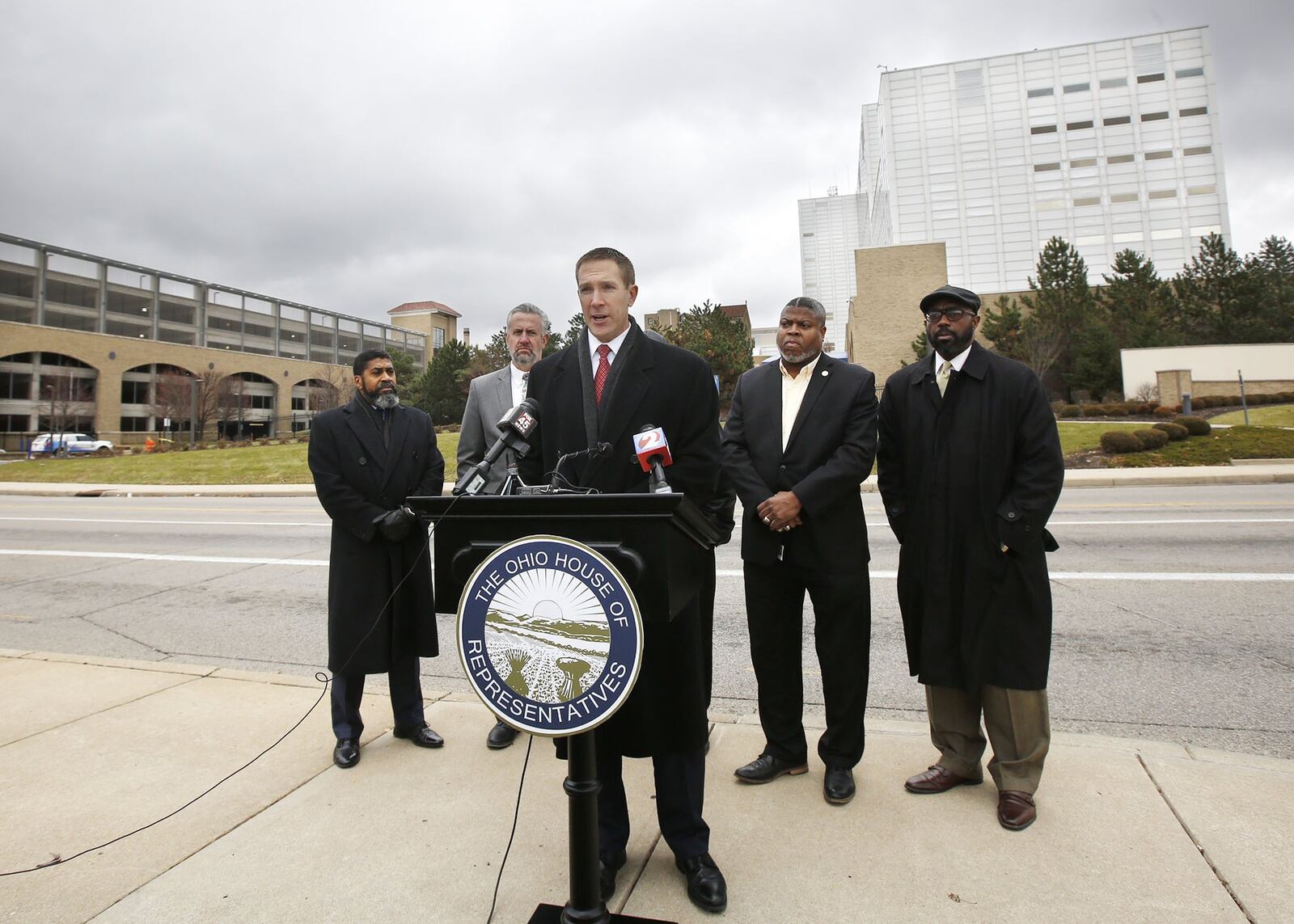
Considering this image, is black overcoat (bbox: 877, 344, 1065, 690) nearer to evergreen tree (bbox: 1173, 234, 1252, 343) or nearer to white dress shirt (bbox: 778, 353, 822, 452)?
white dress shirt (bbox: 778, 353, 822, 452)

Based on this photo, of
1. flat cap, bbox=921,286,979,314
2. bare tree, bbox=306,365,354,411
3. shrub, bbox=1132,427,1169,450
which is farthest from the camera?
→ bare tree, bbox=306,365,354,411

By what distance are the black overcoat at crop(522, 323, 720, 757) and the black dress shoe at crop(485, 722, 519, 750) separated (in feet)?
5.14

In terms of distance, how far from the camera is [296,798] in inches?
132

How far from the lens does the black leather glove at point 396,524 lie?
3.79 m

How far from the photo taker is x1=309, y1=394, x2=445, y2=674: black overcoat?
386 cm

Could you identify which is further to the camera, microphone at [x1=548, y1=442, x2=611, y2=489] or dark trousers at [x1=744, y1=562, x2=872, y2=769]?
dark trousers at [x1=744, y1=562, x2=872, y2=769]

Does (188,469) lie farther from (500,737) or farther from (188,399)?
(188,399)

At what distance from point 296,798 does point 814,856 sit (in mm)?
2304

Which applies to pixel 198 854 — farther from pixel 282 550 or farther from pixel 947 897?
pixel 282 550

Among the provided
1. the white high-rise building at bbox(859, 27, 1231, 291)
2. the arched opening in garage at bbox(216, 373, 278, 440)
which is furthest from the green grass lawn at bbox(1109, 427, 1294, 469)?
the arched opening in garage at bbox(216, 373, 278, 440)

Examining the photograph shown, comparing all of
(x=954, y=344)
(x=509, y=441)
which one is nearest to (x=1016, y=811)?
(x=954, y=344)

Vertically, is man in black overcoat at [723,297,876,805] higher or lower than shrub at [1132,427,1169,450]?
lower

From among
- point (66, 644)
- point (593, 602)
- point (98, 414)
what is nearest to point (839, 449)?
point (593, 602)

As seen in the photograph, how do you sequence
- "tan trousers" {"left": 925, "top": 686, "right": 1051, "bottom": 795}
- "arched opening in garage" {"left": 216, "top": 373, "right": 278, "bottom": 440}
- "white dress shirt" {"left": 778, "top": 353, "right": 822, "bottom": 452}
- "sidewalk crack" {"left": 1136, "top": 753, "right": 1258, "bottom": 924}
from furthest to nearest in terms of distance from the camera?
"arched opening in garage" {"left": 216, "top": 373, "right": 278, "bottom": 440}, "white dress shirt" {"left": 778, "top": 353, "right": 822, "bottom": 452}, "tan trousers" {"left": 925, "top": 686, "right": 1051, "bottom": 795}, "sidewalk crack" {"left": 1136, "top": 753, "right": 1258, "bottom": 924}
